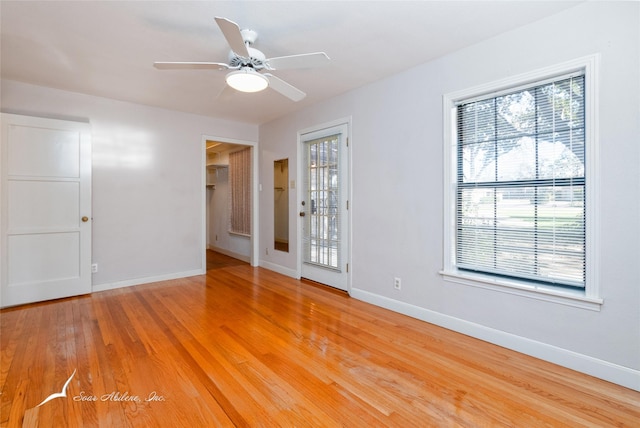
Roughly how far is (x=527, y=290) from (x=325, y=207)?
2475mm

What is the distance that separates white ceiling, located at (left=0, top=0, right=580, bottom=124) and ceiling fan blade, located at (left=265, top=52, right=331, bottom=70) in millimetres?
304

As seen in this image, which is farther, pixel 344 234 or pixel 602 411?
pixel 344 234

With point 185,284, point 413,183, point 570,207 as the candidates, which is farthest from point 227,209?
point 570,207

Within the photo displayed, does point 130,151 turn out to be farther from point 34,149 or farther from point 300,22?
point 300,22

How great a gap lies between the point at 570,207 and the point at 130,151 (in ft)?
16.2

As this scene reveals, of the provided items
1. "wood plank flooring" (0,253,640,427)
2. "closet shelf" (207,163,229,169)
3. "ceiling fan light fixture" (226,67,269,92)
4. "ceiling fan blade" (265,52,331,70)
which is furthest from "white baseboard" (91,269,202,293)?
"ceiling fan blade" (265,52,331,70)

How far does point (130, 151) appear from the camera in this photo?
13.5 ft

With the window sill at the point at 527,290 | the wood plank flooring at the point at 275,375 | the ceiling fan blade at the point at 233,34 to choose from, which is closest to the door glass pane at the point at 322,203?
the wood plank flooring at the point at 275,375

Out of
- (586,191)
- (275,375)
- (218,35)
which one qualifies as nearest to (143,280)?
(275,375)

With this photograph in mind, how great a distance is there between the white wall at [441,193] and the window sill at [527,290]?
0.04 m

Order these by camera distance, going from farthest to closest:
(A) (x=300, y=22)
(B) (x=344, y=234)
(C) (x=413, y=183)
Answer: (B) (x=344, y=234), (C) (x=413, y=183), (A) (x=300, y=22)

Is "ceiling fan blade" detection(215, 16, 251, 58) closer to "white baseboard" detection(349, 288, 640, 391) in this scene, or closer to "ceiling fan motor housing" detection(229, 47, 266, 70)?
"ceiling fan motor housing" detection(229, 47, 266, 70)

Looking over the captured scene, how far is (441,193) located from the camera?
2768mm

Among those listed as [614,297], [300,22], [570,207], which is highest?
[300,22]
